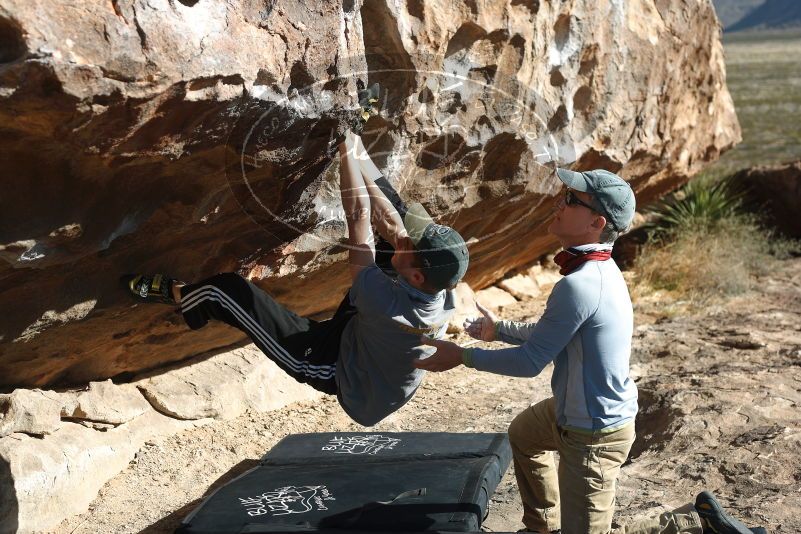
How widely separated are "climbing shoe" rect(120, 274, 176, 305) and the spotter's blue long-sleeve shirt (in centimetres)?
161

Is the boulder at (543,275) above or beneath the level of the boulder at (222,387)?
beneath

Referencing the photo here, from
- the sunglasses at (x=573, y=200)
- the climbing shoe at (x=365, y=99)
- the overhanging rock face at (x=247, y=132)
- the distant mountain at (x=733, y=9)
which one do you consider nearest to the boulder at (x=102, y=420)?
the overhanging rock face at (x=247, y=132)

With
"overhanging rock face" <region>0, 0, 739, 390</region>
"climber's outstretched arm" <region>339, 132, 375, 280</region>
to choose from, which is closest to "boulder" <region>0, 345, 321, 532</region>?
"overhanging rock face" <region>0, 0, 739, 390</region>

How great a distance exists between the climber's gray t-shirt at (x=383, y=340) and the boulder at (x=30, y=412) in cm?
171

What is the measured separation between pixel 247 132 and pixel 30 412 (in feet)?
6.27

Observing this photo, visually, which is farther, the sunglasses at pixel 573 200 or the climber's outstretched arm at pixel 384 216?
the climber's outstretched arm at pixel 384 216

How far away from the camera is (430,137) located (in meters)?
5.16

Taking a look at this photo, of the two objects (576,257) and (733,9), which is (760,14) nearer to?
(733,9)

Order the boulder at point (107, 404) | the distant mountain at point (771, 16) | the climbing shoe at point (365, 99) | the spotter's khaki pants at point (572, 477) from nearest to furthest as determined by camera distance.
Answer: the spotter's khaki pants at point (572, 477) < the climbing shoe at point (365, 99) < the boulder at point (107, 404) < the distant mountain at point (771, 16)

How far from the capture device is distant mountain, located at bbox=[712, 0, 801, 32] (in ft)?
401

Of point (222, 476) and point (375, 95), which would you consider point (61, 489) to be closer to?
point (222, 476)

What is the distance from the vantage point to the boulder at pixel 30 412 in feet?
15.4

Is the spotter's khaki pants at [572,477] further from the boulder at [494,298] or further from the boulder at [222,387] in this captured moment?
the boulder at [494,298]

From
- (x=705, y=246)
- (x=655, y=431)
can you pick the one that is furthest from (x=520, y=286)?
(x=655, y=431)
